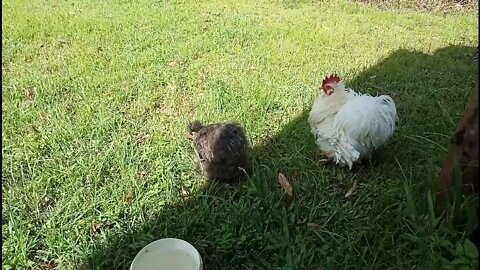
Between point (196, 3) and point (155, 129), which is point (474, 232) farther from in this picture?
point (196, 3)

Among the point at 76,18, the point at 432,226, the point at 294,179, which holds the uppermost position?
the point at 76,18

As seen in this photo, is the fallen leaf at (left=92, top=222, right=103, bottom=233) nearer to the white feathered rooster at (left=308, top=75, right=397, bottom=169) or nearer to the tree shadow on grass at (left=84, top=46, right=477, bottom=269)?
the tree shadow on grass at (left=84, top=46, right=477, bottom=269)

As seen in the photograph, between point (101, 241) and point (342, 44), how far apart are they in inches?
130

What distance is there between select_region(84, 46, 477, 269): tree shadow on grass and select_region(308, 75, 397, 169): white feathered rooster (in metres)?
0.14

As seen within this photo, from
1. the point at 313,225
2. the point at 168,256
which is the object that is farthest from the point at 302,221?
the point at 168,256

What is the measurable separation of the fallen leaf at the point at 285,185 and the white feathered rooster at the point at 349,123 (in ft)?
1.20

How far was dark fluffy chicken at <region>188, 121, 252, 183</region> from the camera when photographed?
257cm

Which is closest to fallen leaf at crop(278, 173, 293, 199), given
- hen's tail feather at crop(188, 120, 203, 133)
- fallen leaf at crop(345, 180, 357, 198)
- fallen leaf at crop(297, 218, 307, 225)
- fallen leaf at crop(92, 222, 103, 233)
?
fallen leaf at crop(297, 218, 307, 225)

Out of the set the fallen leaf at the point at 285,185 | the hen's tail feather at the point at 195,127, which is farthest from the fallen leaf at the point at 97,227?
the fallen leaf at the point at 285,185

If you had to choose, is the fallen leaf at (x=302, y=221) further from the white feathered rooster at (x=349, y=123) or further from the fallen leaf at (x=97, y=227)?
the fallen leaf at (x=97, y=227)

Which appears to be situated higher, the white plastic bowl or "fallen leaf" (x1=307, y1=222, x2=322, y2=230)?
the white plastic bowl

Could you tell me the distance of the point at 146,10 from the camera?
523 cm

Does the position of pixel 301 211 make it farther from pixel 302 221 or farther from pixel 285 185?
pixel 285 185

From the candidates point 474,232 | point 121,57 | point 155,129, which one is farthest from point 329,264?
point 121,57
